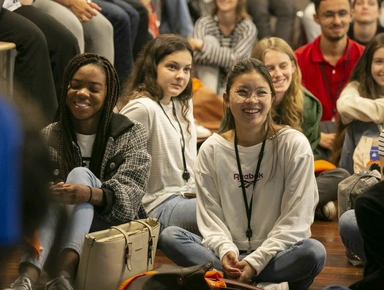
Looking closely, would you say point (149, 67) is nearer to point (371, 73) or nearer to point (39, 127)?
point (371, 73)

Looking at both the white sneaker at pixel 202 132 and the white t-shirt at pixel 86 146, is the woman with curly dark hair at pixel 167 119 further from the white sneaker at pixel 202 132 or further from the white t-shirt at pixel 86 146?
the white sneaker at pixel 202 132

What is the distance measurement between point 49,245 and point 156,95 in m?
1.19

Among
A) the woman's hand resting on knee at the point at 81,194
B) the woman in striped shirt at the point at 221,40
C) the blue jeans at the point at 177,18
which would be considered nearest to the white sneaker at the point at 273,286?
the woman's hand resting on knee at the point at 81,194

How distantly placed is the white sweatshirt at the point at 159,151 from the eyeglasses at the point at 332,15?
1.72 meters

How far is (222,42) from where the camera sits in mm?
5824

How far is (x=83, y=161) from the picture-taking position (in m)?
3.42

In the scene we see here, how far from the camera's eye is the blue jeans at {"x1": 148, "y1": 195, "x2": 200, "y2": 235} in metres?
3.65

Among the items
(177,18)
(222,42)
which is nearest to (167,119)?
→ (222,42)

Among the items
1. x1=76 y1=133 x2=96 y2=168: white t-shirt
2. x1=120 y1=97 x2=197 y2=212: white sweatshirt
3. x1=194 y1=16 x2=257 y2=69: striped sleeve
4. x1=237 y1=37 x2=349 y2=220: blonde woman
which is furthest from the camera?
x1=194 y1=16 x2=257 y2=69: striped sleeve

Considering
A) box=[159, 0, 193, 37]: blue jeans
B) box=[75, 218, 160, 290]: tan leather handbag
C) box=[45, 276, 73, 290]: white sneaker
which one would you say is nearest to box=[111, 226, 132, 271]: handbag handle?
→ box=[75, 218, 160, 290]: tan leather handbag

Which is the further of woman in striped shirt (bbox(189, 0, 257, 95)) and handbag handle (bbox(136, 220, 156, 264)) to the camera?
woman in striped shirt (bbox(189, 0, 257, 95))

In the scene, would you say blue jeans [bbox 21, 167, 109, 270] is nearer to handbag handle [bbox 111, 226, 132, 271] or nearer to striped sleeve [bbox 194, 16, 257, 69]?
handbag handle [bbox 111, 226, 132, 271]

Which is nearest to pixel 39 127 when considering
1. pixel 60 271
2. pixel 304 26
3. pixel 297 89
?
pixel 60 271

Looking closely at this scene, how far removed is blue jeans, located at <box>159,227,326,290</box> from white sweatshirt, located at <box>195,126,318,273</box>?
0.13 ft
